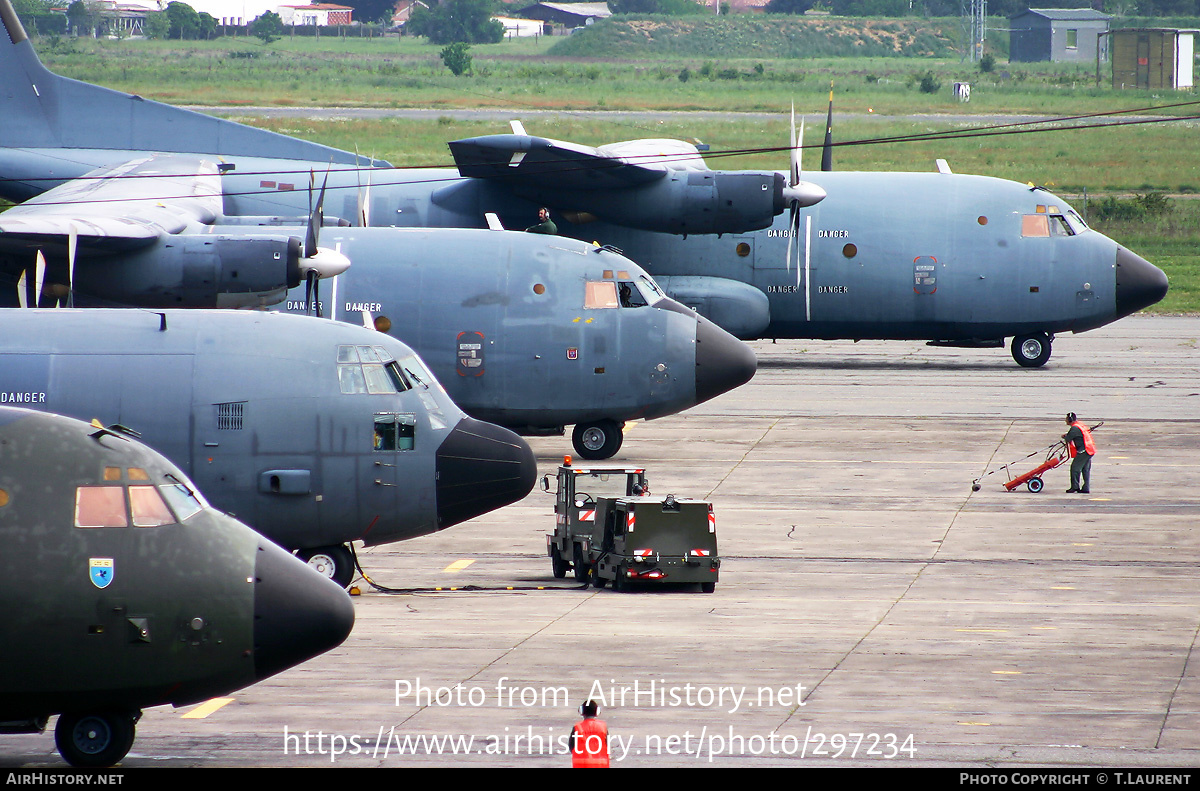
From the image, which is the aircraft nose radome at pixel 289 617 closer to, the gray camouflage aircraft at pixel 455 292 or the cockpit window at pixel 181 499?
the cockpit window at pixel 181 499

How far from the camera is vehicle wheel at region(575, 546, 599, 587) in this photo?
70.4ft

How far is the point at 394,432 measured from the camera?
19875 millimetres

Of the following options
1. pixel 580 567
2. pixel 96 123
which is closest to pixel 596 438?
pixel 580 567

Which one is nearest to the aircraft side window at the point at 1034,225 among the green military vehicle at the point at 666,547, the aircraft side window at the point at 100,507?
the green military vehicle at the point at 666,547

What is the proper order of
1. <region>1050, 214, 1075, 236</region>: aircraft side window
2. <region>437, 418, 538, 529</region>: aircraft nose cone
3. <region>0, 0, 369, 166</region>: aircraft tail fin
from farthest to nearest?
<region>1050, 214, 1075, 236</region>: aircraft side window → <region>0, 0, 369, 166</region>: aircraft tail fin → <region>437, 418, 538, 529</region>: aircraft nose cone

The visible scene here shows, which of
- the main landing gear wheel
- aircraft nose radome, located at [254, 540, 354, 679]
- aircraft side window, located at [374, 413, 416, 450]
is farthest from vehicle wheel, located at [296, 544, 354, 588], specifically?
the main landing gear wheel

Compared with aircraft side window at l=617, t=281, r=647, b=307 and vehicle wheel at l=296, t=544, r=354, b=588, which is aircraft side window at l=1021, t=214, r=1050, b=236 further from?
vehicle wheel at l=296, t=544, r=354, b=588

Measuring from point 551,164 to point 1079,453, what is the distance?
46.5 feet

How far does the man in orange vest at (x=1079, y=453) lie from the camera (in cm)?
2756

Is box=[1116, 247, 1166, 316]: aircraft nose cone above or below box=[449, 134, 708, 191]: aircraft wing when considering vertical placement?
below

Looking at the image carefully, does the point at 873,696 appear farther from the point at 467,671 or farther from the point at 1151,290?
the point at 1151,290

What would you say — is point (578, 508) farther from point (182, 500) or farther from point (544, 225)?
point (544, 225)

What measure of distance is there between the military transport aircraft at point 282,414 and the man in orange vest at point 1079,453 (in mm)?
11972

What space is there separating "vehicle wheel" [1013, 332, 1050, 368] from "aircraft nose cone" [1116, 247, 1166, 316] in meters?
2.26
